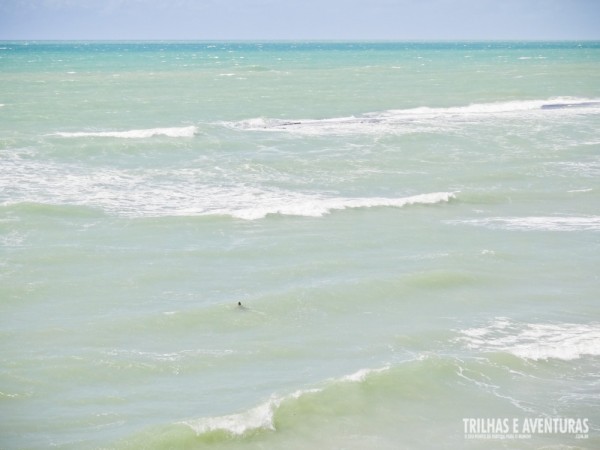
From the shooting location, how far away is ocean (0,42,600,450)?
977 cm

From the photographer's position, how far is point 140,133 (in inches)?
1238

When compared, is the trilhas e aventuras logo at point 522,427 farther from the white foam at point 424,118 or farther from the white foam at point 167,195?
the white foam at point 424,118

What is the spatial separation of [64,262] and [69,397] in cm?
593

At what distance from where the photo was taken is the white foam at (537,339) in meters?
11.5

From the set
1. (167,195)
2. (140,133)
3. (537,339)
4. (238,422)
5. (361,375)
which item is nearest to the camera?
(238,422)

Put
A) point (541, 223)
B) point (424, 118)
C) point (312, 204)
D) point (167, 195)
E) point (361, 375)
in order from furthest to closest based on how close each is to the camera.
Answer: point (424, 118) < point (167, 195) < point (312, 204) < point (541, 223) < point (361, 375)

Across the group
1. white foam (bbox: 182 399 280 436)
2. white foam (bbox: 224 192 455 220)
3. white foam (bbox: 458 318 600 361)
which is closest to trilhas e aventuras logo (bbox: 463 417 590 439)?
white foam (bbox: 458 318 600 361)

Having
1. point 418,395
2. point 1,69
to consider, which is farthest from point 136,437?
point 1,69

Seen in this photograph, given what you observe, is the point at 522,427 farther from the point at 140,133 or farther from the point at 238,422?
the point at 140,133

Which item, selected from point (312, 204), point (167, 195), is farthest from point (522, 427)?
point (167, 195)

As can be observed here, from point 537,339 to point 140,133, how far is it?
2238cm

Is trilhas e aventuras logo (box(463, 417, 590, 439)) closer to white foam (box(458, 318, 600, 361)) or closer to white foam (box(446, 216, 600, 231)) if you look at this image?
white foam (box(458, 318, 600, 361))

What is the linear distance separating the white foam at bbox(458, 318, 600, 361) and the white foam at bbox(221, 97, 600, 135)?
20.0 metres

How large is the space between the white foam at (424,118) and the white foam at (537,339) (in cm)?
1996
